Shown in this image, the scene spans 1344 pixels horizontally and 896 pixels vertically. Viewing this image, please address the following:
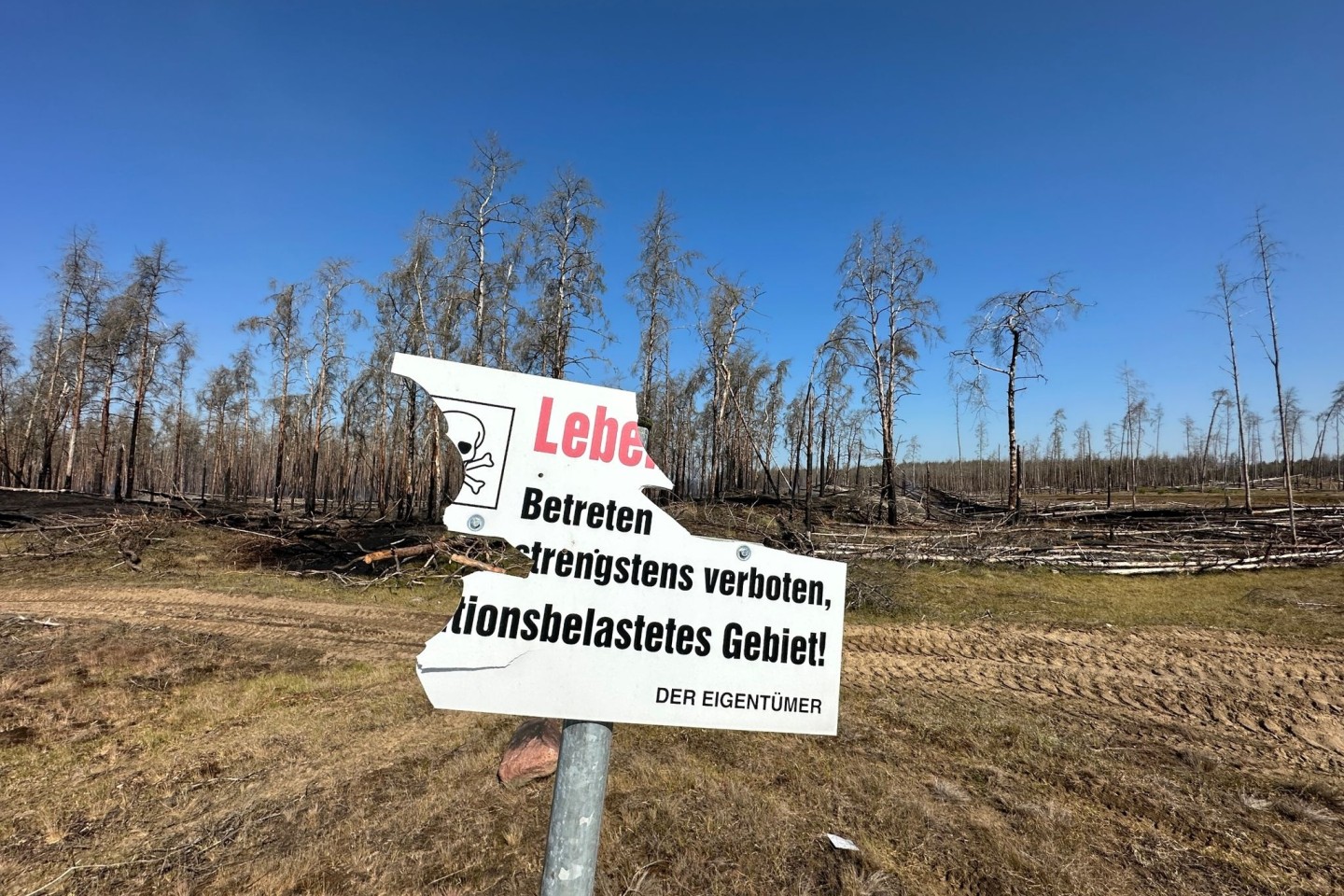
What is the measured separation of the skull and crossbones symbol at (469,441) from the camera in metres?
1.48

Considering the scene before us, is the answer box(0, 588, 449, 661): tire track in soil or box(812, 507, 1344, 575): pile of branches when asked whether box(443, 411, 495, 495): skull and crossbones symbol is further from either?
box(812, 507, 1344, 575): pile of branches

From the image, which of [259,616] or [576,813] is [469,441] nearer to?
[576,813]

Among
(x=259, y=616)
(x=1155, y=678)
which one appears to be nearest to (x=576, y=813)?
(x=1155, y=678)

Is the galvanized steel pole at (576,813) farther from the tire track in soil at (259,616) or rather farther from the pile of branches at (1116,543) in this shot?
the pile of branches at (1116,543)

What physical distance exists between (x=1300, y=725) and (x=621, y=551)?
8.31 m

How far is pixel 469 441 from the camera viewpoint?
1.49 metres

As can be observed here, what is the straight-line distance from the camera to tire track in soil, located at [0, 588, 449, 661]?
27.5 feet

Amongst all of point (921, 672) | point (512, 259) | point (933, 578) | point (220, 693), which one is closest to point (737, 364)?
point (512, 259)

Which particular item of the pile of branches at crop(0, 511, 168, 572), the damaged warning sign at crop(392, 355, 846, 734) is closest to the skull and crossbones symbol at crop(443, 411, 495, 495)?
the damaged warning sign at crop(392, 355, 846, 734)

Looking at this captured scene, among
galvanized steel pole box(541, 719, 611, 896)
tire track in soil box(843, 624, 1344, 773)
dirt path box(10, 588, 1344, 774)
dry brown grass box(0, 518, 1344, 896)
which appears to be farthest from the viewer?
dirt path box(10, 588, 1344, 774)

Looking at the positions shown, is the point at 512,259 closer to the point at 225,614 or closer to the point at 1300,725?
the point at 225,614

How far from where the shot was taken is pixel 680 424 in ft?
123

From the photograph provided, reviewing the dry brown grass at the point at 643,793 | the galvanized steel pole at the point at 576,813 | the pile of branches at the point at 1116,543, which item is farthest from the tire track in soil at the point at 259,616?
the pile of branches at the point at 1116,543

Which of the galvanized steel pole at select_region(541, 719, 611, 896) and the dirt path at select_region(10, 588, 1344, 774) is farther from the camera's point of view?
the dirt path at select_region(10, 588, 1344, 774)
